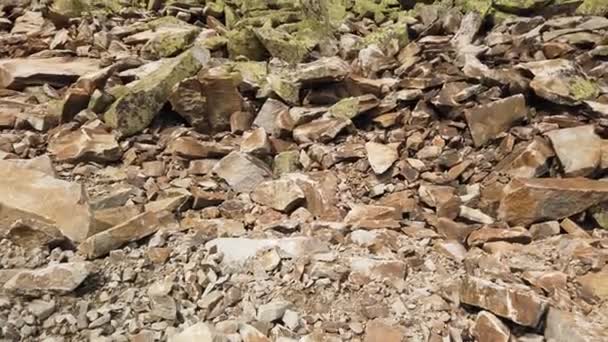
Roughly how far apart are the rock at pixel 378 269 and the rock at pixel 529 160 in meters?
2.49

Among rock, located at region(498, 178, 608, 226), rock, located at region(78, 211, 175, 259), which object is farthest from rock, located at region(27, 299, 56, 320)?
rock, located at region(498, 178, 608, 226)

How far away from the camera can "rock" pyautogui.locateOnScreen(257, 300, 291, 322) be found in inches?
176

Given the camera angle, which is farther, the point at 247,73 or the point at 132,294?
the point at 247,73

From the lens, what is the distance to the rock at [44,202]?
218 inches

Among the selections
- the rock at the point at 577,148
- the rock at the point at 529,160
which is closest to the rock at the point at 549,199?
the rock at the point at 577,148

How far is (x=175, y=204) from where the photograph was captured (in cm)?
632

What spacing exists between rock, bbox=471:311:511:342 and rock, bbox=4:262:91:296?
3.53 metres

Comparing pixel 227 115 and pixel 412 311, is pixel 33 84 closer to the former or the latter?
pixel 227 115

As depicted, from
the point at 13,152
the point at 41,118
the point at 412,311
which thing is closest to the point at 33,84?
the point at 41,118

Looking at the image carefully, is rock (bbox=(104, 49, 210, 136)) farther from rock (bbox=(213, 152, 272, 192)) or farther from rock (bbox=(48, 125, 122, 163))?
Answer: rock (bbox=(213, 152, 272, 192))

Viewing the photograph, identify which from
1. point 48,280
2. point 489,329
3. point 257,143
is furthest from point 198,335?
point 257,143

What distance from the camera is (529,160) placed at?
261 inches

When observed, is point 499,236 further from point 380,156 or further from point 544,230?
point 380,156

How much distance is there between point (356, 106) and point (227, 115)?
2.15 meters
